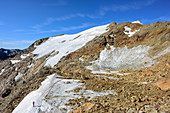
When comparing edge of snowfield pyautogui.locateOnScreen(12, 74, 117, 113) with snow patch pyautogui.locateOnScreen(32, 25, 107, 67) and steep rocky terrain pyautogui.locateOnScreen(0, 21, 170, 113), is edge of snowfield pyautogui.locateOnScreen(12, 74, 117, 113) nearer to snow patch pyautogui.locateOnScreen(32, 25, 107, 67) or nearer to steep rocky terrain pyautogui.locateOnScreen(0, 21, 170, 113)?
steep rocky terrain pyautogui.locateOnScreen(0, 21, 170, 113)

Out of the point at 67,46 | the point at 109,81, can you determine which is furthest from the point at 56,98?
the point at 67,46

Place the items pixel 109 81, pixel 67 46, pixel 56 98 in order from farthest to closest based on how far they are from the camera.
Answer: pixel 67 46
pixel 109 81
pixel 56 98

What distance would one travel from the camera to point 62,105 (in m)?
11.1

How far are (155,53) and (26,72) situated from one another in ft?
140

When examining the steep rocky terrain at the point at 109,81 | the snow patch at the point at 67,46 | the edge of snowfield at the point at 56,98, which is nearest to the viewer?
the steep rocky terrain at the point at 109,81

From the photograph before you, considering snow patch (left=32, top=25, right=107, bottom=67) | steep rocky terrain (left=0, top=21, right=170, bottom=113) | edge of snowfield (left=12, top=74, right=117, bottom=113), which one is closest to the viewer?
steep rocky terrain (left=0, top=21, right=170, bottom=113)

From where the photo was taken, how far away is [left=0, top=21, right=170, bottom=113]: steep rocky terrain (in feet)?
31.9

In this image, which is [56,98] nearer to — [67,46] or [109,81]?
[109,81]

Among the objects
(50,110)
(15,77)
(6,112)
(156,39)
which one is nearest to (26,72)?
(15,77)

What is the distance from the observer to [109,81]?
16.8 meters

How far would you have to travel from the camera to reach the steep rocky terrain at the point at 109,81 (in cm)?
973

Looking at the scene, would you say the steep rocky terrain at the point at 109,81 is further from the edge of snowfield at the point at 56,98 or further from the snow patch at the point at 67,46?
the snow patch at the point at 67,46

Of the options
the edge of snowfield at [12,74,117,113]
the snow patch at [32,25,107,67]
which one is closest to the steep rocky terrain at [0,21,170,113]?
the edge of snowfield at [12,74,117,113]

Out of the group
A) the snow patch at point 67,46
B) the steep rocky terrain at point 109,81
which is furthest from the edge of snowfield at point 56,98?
the snow patch at point 67,46
